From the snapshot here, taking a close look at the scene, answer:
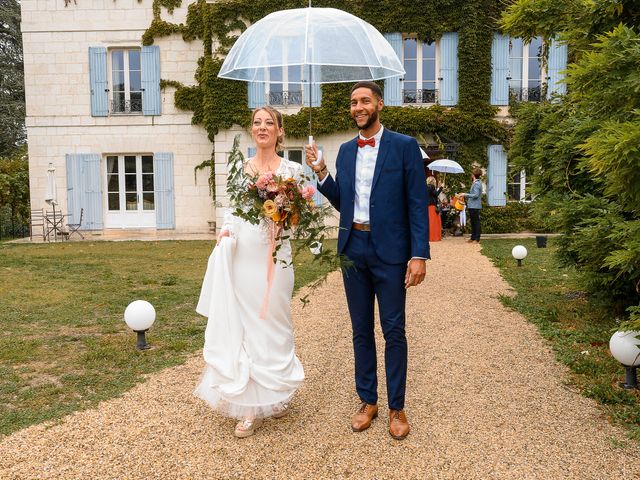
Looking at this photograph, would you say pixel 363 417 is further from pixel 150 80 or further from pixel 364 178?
pixel 150 80

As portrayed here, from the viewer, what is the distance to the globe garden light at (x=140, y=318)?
16.7 feet

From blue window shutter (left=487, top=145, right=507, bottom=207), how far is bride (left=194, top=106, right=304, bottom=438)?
1364 cm

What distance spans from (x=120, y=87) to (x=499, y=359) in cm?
1513

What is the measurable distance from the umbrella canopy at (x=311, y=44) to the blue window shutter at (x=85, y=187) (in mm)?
13789

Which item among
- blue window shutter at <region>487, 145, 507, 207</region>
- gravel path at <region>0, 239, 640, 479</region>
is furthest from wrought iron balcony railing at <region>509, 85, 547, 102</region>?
gravel path at <region>0, 239, 640, 479</region>

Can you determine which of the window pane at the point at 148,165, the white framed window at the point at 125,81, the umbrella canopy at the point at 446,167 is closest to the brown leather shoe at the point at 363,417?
the umbrella canopy at the point at 446,167

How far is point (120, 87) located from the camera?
16.9 m

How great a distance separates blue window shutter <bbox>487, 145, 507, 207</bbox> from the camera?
53.2 ft

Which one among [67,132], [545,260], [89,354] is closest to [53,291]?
[89,354]

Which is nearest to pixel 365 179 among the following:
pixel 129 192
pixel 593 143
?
pixel 593 143

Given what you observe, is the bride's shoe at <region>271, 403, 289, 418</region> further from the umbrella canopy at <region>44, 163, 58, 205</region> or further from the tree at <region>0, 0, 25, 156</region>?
the tree at <region>0, 0, 25, 156</region>

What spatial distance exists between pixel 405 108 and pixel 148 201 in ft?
25.8

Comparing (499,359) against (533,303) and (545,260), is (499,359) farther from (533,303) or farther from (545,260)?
(545,260)

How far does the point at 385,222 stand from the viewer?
3361 mm
